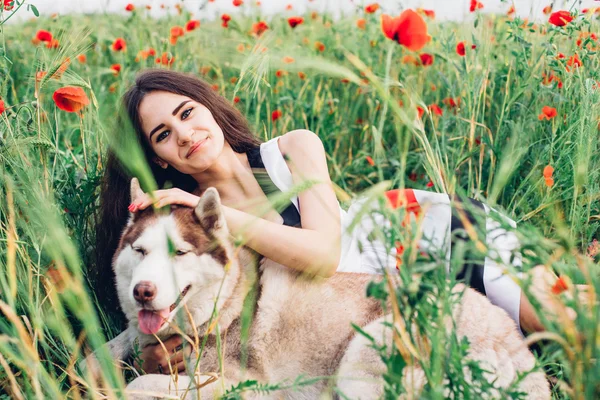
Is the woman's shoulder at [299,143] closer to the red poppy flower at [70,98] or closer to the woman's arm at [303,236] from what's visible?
the woman's arm at [303,236]

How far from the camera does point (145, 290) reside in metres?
1.93

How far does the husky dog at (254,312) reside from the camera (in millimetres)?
1974

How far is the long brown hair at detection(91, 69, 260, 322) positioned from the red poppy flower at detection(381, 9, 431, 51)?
Result: 1.19 metres

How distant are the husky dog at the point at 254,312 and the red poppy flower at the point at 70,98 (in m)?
0.39

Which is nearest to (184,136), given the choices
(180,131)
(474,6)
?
(180,131)

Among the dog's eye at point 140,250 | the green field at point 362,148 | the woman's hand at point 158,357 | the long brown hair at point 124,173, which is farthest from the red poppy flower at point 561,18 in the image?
the woman's hand at point 158,357

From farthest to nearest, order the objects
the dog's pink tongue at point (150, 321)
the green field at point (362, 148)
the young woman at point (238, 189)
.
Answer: the young woman at point (238, 189) → the dog's pink tongue at point (150, 321) → the green field at point (362, 148)

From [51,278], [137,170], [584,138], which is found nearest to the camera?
[137,170]

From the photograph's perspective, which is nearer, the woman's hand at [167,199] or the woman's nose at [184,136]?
the woman's hand at [167,199]

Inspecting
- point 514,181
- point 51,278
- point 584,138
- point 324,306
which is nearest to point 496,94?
point 514,181

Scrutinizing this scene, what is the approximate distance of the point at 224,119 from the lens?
2.85 m

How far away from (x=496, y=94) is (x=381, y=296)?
286 centimetres

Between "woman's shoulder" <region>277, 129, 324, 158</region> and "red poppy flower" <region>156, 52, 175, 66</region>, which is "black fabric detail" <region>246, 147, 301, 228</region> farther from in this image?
"red poppy flower" <region>156, 52, 175, 66</region>

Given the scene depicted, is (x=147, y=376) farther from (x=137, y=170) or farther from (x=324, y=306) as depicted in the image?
(x=137, y=170)
